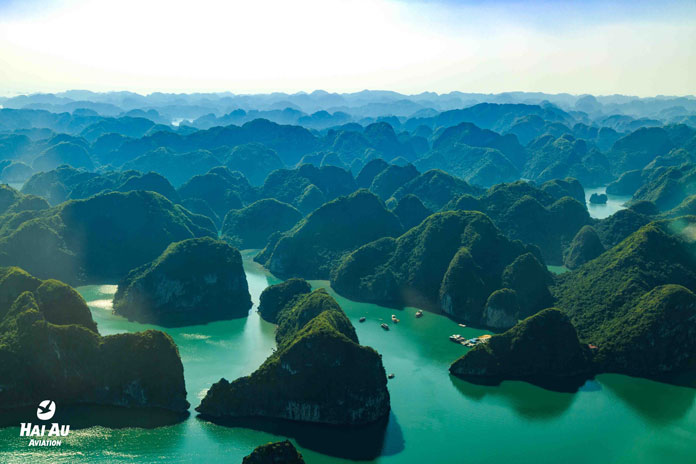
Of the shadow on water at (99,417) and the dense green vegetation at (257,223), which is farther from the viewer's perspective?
the dense green vegetation at (257,223)

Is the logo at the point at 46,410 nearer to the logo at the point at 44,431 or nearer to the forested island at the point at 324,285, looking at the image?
the logo at the point at 44,431

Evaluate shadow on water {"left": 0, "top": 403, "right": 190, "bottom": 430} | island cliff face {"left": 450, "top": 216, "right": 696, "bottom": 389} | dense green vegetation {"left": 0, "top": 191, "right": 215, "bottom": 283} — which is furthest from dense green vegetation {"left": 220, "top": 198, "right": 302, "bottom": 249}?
island cliff face {"left": 450, "top": 216, "right": 696, "bottom": 389}

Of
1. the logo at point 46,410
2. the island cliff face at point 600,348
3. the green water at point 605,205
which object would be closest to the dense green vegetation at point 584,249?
the island cliff face at point 600,348

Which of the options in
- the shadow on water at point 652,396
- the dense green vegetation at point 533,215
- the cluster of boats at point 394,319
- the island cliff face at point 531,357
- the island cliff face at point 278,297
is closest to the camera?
the shadow on water at point 652,396

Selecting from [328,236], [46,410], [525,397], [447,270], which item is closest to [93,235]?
[328,236]

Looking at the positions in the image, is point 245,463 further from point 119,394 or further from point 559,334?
point 559,334

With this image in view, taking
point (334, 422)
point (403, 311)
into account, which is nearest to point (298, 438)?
point (334, 422)

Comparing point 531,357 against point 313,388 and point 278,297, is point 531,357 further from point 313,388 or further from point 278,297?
point 278,297
